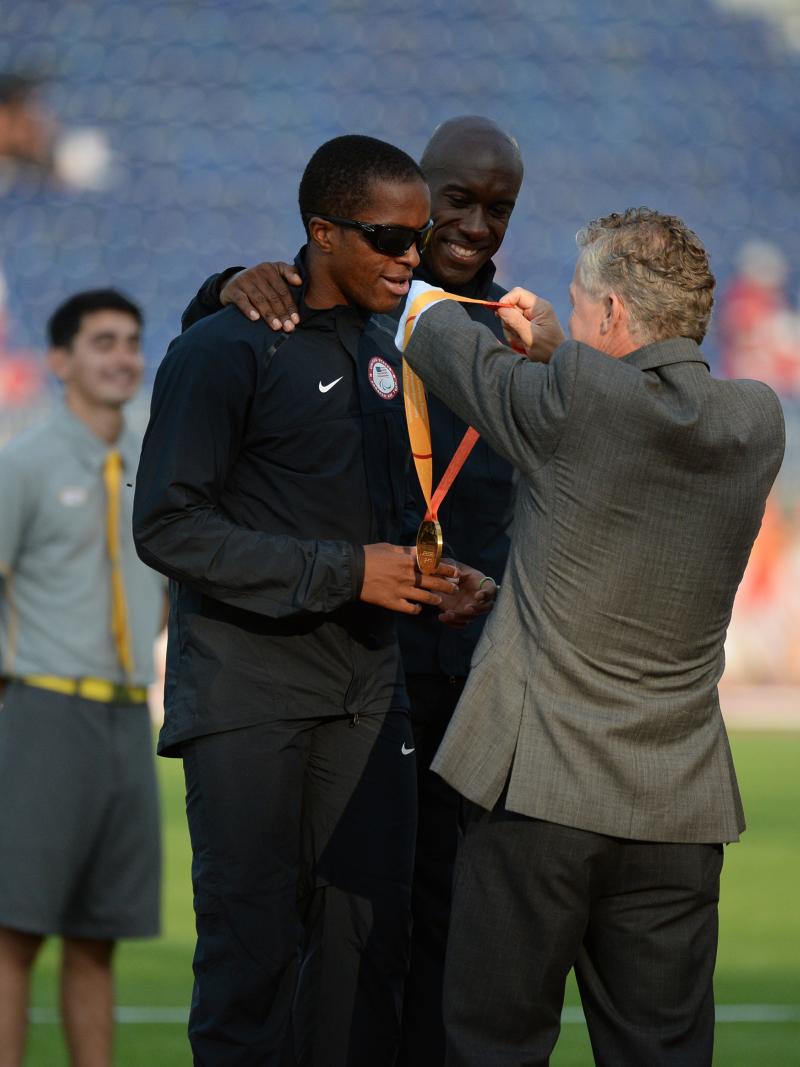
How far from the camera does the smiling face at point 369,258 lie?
3.23 m

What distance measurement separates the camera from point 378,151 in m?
3.28

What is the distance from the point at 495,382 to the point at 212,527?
0.64m

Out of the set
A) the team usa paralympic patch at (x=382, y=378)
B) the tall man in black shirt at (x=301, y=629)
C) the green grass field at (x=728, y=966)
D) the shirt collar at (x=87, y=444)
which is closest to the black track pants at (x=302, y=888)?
the tall man in black shirt at (x=301, y=629)

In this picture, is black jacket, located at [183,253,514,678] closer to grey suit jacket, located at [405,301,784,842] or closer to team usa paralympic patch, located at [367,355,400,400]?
team usa paralympic patch, located at [367,355,400,400]

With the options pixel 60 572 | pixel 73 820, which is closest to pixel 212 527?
pixel 60 572

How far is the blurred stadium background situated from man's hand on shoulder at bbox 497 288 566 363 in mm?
15925

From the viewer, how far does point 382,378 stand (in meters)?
3.45

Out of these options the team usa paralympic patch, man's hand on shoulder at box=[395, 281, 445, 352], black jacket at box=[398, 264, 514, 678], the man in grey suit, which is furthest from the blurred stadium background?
the man in grey suit

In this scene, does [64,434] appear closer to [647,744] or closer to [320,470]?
[320,470]

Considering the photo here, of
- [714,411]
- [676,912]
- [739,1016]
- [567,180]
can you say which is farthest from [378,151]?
[567,180]

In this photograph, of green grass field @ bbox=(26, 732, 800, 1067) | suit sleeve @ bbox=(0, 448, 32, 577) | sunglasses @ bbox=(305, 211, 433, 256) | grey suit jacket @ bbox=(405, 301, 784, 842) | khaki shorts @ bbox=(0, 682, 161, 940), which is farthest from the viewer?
green grass field @ bbox=(26, 732, 800, 1067)

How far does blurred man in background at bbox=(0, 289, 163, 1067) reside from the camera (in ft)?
13.4

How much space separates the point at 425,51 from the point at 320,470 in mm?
17625

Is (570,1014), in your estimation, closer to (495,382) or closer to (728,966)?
(728,966)
